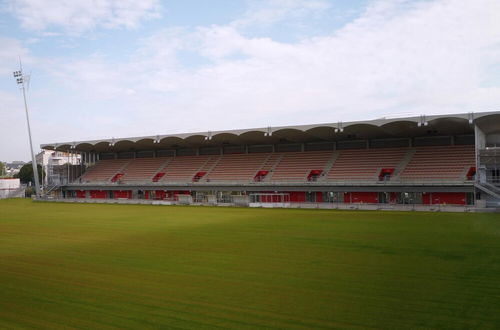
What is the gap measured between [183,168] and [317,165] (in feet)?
57.3

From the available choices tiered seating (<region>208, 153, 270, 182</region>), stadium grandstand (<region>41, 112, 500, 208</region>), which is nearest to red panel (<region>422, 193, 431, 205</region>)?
stadium grandstand (<region>41, 112, 500, 208</region>)

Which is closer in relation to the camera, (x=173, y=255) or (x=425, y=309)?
(x=425, y=309)

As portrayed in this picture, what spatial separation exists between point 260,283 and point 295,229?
1047cm

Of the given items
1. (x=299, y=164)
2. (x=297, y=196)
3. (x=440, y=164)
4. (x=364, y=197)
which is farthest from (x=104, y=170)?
(x=440, y=164)

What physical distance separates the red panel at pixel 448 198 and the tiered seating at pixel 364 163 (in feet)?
18.2

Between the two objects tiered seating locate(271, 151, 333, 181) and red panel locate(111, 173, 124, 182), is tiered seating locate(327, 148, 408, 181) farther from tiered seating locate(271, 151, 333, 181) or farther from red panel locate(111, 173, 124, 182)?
red panel locate(111, 173, 124, 182)

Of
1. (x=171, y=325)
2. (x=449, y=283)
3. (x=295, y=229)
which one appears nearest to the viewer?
(x=171, y=325)

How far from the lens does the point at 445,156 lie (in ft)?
127

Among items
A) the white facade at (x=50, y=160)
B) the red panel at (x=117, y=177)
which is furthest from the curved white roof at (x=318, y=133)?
the white facade at (x=50, y=160)

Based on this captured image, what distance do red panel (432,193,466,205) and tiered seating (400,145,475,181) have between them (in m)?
1.43

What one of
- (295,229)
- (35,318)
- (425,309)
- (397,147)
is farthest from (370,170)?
(35,318)

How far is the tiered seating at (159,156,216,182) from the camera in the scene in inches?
2011

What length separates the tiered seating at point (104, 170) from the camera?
58.0m

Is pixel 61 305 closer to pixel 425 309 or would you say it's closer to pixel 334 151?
pixel 425 309
